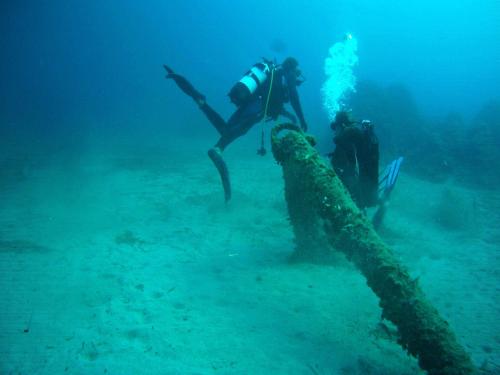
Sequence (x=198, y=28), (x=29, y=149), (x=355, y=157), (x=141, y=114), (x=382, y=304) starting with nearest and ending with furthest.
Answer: (x=382, y=304) → (x=355, y=157) → (x=29, y=149) → (x=141, y=114) → (x=198, y=28)

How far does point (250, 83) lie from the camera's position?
270 inches

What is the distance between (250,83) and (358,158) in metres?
3.19

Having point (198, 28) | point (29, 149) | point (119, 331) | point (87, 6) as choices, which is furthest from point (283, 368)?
point (198, 28)

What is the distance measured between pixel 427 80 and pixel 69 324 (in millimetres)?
94133

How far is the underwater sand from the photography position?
3363 mm

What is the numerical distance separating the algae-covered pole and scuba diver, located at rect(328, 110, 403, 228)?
3.06 ft

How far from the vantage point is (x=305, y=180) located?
12.6 ft

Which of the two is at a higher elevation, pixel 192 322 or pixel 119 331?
pixel 192 322

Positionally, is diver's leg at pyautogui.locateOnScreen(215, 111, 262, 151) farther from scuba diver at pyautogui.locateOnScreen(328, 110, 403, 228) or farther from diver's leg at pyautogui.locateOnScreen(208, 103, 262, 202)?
scuba diver at pyautogui.locateOnScreen(328, 110, 403, 228)

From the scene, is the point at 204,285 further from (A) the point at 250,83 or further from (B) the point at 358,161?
(A) the point at 250,83

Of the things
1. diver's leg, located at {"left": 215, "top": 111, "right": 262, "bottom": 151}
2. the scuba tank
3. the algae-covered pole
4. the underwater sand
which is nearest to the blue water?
the underwater sand

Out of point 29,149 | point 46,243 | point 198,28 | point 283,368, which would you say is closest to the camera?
point 283,368

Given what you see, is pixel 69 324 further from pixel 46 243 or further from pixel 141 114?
pixel 141 114

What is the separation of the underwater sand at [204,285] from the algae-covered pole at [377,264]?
2.79ft
